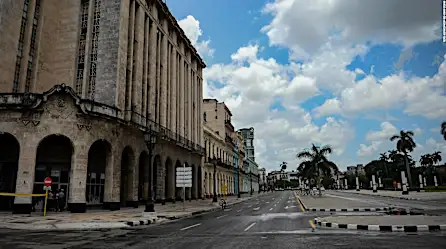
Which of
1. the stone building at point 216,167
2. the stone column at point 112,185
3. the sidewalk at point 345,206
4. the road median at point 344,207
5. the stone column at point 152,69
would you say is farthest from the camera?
the stone building at point 216,167

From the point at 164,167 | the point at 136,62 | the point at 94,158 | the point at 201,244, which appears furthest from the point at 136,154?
the point at 201,244

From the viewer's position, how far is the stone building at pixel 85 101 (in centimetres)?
2286

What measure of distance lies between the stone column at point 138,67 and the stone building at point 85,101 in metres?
0.10

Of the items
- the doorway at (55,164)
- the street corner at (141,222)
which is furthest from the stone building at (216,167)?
the street corner at (141,222)

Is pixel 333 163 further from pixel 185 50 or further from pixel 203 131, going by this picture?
pixel 185 50

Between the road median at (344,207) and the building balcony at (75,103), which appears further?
the building balcony at (75,103)

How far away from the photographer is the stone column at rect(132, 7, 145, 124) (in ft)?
99.7

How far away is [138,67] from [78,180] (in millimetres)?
13005

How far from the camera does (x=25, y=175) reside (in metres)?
22.1

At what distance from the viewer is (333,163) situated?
45.3 metres

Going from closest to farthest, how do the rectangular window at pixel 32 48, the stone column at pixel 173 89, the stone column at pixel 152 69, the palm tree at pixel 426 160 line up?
the rectangular window at pixel 32 48, the stone column at pixel 152 69, the stone column at pixel 173 89, the palm tree at pixel 426 160

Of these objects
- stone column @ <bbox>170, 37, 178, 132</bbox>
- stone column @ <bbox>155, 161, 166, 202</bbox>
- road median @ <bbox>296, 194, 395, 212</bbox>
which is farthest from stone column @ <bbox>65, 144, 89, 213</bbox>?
stone column @ <bbox>170, 37, 178, 132</bbox>

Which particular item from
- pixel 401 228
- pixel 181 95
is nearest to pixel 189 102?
pixel 181 95

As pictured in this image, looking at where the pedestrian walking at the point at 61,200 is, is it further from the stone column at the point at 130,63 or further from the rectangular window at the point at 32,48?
the rectangular window at the point at 32,48
